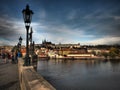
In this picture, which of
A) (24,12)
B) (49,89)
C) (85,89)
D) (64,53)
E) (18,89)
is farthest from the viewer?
(64,53)

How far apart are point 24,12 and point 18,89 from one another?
4544 millimetres

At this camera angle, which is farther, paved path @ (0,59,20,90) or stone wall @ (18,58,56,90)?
paved path @ (0,59,20,90)

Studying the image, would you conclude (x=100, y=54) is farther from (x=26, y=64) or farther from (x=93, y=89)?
(x=26, y=64)

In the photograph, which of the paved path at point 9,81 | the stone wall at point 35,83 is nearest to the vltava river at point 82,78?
the paved path at point 9,81

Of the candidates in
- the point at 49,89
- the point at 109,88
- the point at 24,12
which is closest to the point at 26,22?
the point at 24,12

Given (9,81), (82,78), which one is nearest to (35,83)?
(9,81)

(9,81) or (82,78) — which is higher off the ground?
(9,81)

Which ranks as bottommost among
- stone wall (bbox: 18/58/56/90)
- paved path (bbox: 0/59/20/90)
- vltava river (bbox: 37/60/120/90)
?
vltava river (bbox: 37/60/120/90)

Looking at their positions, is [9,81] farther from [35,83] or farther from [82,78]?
[82,78]

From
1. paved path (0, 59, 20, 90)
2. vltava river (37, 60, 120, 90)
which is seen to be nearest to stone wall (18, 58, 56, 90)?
paved path (0, 59, 20, 90)

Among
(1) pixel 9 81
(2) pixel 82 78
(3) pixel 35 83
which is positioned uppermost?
(3) pixel 35 83

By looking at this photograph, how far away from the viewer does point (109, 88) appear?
24.6 metres

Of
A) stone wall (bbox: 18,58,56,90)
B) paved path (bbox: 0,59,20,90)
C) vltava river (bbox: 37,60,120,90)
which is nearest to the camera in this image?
stone wall (bbox: 18,58,56,90)

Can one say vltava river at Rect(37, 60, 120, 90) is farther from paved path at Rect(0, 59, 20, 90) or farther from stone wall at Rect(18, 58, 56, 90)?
stone wall at Rect(18, 58, 56, 90)
